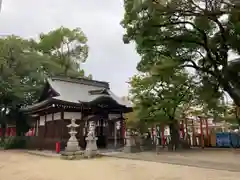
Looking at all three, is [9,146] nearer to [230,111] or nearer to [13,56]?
[13,56]

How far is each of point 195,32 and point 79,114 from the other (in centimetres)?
1160

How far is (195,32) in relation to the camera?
1145 cm

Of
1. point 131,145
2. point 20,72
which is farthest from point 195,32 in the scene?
point 20,72

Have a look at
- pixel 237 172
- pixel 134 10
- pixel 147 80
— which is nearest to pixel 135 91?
pixel 147 80

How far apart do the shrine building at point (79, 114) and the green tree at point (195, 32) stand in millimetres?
8325

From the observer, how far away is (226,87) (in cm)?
1020

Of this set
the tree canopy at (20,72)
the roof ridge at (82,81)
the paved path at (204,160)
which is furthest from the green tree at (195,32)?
the tree canopy at (20,72)

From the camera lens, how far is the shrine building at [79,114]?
18.4 meters

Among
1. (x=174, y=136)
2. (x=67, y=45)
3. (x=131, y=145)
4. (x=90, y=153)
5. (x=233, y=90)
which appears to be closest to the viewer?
(x=233, y=90)

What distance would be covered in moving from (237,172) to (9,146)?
21.5m

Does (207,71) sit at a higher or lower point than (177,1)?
lower

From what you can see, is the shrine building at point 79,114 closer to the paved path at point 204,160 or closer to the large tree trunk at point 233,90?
the paved path at point 204,160

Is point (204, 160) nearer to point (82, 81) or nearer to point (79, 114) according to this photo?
point (79, 114)

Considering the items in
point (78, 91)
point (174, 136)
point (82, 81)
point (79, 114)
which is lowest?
point (174, 136)
